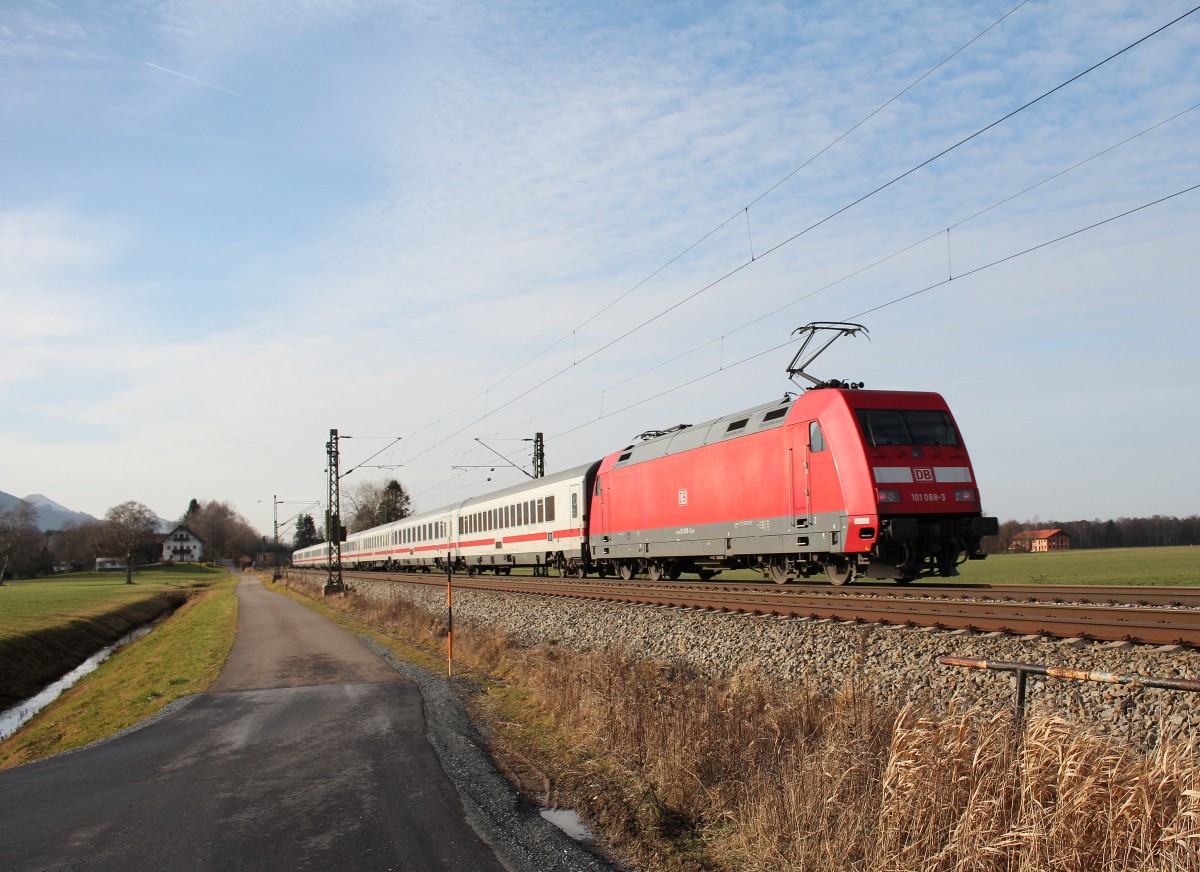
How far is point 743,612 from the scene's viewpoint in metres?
13.8

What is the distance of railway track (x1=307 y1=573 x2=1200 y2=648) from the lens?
905 centimetres

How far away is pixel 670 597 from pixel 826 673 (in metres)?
7.40

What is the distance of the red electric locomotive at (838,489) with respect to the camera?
49.7ft

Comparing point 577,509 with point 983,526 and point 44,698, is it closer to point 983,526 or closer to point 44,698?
point 983,526

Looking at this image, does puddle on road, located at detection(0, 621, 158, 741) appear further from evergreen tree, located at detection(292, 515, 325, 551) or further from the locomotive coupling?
evergreen tree, located at detection(292, 515, 325, 551)

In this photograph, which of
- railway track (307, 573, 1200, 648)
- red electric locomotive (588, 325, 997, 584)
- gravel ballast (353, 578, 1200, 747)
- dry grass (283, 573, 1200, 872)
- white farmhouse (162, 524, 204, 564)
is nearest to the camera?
dry grass (283, 573, 1200, 872)

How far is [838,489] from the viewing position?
50.8 ft

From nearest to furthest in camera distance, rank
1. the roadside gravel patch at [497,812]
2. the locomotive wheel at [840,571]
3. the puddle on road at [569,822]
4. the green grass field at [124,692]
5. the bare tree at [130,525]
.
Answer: the roadside gravel patch at [497,812], the puddle on road at [569,822], the green grass field at [124,692], the locomotive wheel at [840,571], the bare tree at [130,525]

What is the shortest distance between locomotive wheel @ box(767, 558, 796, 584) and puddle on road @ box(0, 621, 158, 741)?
51.8 feet

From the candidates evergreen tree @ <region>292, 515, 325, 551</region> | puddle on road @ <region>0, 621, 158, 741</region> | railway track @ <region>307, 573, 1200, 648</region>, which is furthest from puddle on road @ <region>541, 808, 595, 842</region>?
evergreen tree @ <region>292, 515, 325, 551</region>

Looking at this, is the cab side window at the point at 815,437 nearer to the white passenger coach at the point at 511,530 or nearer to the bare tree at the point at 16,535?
the white passenger coach at the point at 511,530

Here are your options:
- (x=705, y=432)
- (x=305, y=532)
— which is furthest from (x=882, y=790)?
(x=305, y=532)

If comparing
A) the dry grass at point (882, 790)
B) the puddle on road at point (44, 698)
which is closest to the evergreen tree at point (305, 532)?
the puddle on road at point (44, 698)

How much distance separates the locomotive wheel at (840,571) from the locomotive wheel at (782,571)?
1.22 m
